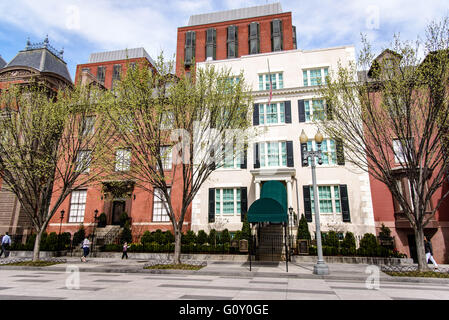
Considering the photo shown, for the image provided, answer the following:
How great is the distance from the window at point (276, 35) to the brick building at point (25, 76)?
85.0 ft

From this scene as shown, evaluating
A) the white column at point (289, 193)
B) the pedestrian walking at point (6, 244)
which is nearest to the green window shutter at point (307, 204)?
the white column at point (289, 193)

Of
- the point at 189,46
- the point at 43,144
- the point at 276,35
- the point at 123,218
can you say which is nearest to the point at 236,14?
the point at 276,35

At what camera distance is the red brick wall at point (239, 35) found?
123ft

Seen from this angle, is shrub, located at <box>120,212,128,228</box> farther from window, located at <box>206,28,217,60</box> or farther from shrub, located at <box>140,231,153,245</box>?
window, located at <box>206,28,217,60</box>

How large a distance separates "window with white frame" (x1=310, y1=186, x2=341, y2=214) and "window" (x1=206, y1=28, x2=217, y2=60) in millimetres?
25642

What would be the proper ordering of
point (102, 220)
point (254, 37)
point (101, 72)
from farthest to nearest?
point (101, 72) < point (254, 37) < point (102, 220)

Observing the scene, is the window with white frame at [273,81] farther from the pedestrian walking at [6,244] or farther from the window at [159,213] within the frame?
the pedestrian walking at [6,244]

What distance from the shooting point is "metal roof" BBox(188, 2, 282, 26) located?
4103cm

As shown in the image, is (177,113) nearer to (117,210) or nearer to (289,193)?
(289,193)

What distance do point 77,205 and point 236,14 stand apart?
35452 millimetres

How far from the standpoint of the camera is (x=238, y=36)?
3894 cm

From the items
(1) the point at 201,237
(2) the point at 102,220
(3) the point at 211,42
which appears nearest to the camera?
(1) the point at 201,237

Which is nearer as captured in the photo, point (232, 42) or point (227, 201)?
point (227, 201)
